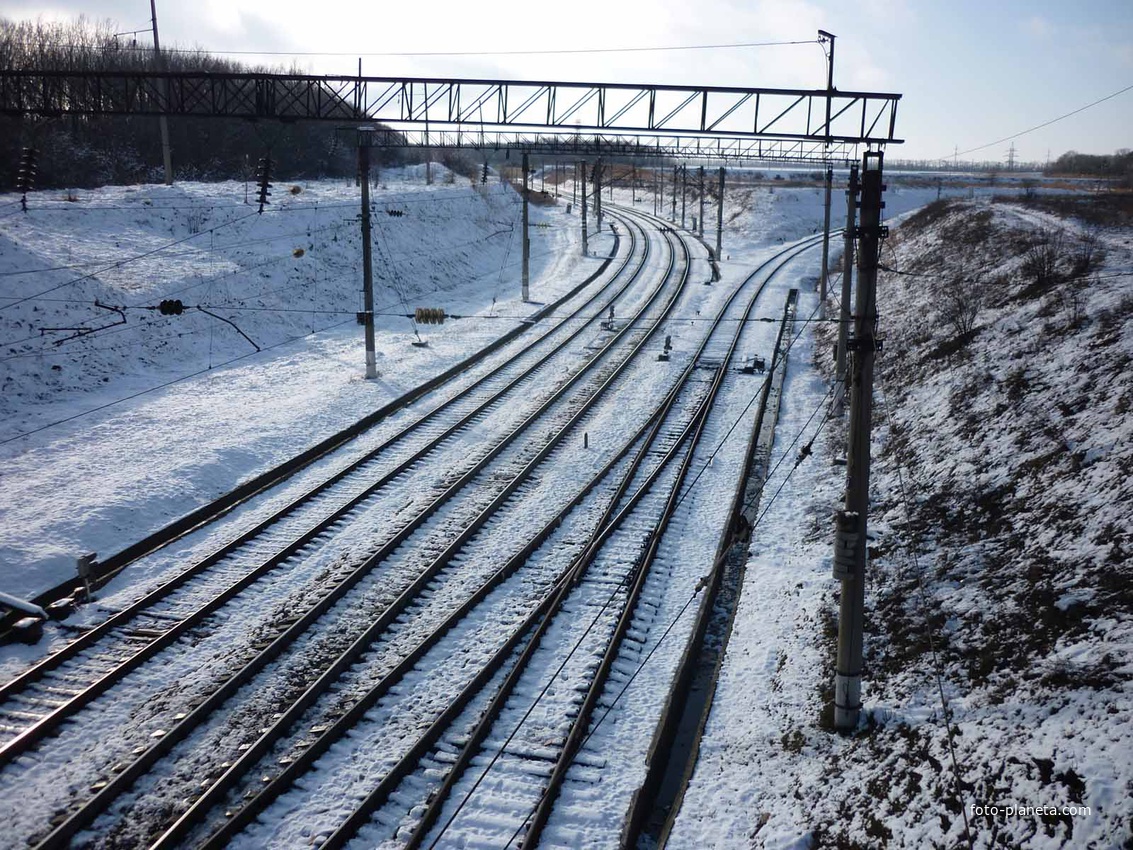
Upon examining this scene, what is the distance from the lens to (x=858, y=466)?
913cm

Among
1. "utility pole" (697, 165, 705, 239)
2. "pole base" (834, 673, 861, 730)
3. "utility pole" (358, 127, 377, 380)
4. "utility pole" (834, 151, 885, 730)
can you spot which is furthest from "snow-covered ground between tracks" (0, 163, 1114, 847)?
"utility pole" (697, 165, 705, 239)

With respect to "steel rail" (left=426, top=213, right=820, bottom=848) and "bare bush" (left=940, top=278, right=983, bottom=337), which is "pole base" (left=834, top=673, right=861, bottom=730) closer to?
"steel rail" (left=426, top=213, right=820, bottom=848)

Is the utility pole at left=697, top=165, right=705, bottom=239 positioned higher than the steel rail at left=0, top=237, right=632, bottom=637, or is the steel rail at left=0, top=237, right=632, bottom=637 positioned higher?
the utility pole at left=697, top=165, right=705, bottom=239

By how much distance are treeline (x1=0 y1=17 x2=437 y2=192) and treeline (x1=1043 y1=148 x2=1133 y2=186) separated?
5353 centimetres

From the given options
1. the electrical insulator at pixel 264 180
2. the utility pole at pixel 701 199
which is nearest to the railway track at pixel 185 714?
the electrical insulator at pixel 264 180

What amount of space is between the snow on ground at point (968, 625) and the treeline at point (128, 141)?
29229 mm

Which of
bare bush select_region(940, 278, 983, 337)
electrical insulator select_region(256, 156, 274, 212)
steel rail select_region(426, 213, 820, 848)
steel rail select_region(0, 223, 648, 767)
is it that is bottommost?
steel rail select_region(426, 213, 820, 848)

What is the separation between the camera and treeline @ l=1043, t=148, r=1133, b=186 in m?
65.4

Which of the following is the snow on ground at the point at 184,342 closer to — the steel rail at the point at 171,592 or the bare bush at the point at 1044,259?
the steel rail at the point at 171,592

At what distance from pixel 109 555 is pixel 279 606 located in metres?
3.57

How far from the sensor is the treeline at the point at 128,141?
38.6 metres

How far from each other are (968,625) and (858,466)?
310cm

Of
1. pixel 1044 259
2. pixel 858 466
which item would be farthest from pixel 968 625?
pixel 1044 259

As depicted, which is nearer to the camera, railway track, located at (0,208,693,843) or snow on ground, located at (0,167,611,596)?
railway track, located at (0,208,693,843)
